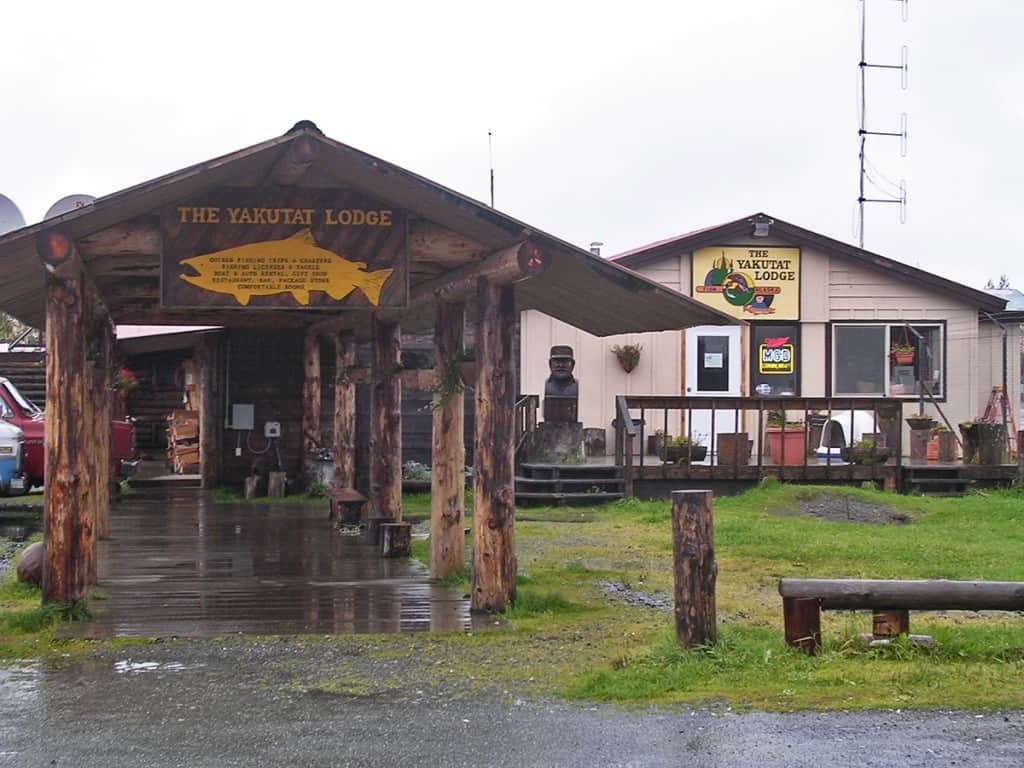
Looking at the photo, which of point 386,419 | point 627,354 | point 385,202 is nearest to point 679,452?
point 627,354

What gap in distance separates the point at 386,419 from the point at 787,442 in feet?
27.4

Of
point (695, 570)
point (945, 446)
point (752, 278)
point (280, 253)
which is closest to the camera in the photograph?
point (695, 570)

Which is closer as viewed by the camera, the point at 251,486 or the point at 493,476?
the point at 493,476

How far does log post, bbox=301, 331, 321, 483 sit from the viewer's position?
2098 cm

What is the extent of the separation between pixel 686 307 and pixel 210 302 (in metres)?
3.54

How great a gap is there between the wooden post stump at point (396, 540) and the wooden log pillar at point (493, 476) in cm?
339

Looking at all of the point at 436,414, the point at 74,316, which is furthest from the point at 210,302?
the point at 436,414

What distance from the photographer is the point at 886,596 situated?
7703 mm

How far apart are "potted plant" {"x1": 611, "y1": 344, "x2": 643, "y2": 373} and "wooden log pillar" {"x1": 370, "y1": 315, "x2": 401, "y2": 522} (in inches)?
330

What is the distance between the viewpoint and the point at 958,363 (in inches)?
915

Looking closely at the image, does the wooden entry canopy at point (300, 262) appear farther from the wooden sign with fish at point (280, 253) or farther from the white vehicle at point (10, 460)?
the white vehicle at point (10, 460)

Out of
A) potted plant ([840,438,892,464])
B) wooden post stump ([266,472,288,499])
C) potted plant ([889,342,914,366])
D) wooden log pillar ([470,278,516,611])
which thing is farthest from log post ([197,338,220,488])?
wooden log pillar ([470,278,516,611])

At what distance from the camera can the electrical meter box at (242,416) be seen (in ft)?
69.6

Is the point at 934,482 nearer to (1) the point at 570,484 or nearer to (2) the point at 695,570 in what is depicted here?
(1) the point at 570,484
